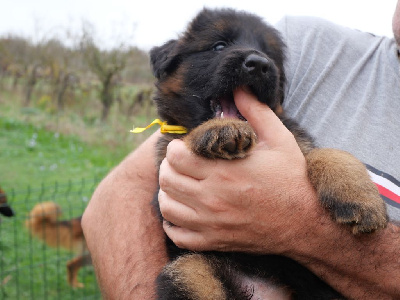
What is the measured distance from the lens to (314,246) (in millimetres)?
1706

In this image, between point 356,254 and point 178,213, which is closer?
point 356,254

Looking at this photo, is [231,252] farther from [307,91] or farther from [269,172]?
[307,91]

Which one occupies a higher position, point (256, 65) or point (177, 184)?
point (256, 65)

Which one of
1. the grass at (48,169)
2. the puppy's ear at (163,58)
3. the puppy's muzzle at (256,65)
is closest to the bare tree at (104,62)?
the grass at (48,169)

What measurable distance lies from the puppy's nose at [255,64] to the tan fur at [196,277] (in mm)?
879

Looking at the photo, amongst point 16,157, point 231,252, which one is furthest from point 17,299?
point 16,157

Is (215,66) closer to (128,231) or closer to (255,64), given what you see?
(255,64)

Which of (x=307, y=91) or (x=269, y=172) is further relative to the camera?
(x=307, y=91)

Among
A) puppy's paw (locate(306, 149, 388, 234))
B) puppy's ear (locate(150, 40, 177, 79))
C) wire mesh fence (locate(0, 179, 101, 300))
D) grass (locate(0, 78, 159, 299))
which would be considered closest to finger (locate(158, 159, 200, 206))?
puppy's paw (locate(306, 149, 388, 234))

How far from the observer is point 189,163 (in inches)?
70.0

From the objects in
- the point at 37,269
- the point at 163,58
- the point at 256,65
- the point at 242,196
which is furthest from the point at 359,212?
the point at 37,269

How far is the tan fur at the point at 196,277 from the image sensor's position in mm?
1761

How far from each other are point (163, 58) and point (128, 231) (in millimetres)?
991

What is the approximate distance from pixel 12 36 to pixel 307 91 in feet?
54.0
